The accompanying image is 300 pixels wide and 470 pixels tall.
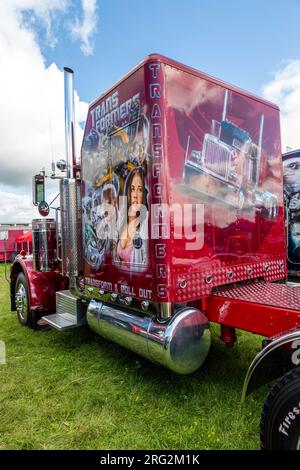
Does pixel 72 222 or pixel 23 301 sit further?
pixel 23 301

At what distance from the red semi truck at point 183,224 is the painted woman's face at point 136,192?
0.02 meters

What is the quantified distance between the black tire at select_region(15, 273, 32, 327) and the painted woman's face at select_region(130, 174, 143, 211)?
2822mm

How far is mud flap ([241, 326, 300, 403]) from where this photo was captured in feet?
6.52

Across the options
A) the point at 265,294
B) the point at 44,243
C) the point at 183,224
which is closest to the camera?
the point at 183,224

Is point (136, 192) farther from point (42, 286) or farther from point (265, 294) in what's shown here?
point (42, 286)

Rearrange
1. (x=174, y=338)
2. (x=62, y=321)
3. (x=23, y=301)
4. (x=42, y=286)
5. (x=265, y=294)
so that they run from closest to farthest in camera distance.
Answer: (x=174, y=338) < (x=265, y=294) < (x=62, y=321) < (x=42, y=286) < (x=23, y=301)

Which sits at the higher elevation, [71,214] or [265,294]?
[71,214]

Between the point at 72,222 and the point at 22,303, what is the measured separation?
6.92 feet

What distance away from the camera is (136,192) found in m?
2.86

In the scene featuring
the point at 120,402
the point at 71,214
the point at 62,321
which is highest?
the point at 71,214

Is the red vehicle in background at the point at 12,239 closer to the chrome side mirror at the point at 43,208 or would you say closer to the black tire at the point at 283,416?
the chrome side mirror at the point at 43,208

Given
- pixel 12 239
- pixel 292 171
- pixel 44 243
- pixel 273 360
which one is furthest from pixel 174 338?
pixel 12 239

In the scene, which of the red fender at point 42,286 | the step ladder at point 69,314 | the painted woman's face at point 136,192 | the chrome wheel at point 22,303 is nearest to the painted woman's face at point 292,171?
the painted woman's face at point 136,192
